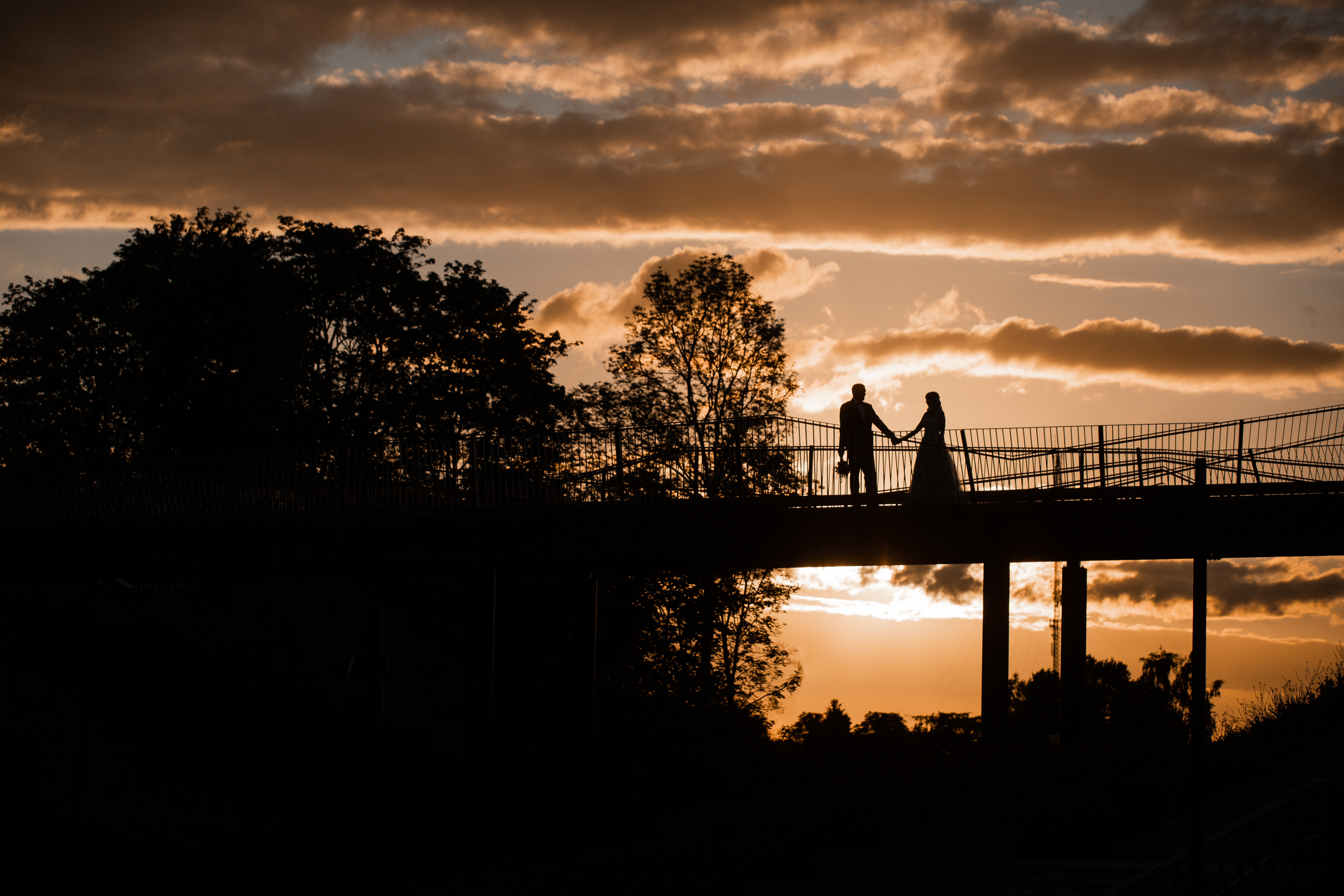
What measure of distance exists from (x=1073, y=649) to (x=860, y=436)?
9.85m

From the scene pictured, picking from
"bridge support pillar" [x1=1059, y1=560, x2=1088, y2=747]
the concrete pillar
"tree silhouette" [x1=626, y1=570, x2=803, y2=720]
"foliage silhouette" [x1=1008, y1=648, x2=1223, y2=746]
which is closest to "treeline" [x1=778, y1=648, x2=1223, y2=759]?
"foliage silhouette" [x1=1008, y1=648, x2=1223, y2=746]

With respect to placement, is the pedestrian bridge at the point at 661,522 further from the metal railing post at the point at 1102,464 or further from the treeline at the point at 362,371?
the treeline at the point at 362,371

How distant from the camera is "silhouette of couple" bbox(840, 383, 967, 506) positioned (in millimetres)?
20484

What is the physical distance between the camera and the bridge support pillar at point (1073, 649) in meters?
26.3

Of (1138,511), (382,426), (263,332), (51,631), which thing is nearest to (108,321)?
(263,332)

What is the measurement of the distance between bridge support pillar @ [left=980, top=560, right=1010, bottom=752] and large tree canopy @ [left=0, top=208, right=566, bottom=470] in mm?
17723

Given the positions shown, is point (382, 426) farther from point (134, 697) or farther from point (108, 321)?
point (134, 697)

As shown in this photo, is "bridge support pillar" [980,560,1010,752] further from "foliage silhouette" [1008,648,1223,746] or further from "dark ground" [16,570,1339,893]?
"foliage silhouette" [1008,648,1223,746]

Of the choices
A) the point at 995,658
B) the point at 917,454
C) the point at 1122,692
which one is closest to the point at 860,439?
the point at 917,454

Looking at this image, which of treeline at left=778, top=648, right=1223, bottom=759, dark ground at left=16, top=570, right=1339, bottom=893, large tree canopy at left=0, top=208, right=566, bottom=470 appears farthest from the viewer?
treeline at left=778, top=648, right=1223, bottom=759

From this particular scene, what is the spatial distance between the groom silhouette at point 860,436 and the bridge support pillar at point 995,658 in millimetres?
4153

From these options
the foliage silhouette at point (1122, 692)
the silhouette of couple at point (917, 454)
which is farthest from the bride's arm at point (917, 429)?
the foliage silhouette at point (1122, 692)

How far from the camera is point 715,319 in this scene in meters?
39.9

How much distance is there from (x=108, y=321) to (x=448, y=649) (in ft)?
51.1
